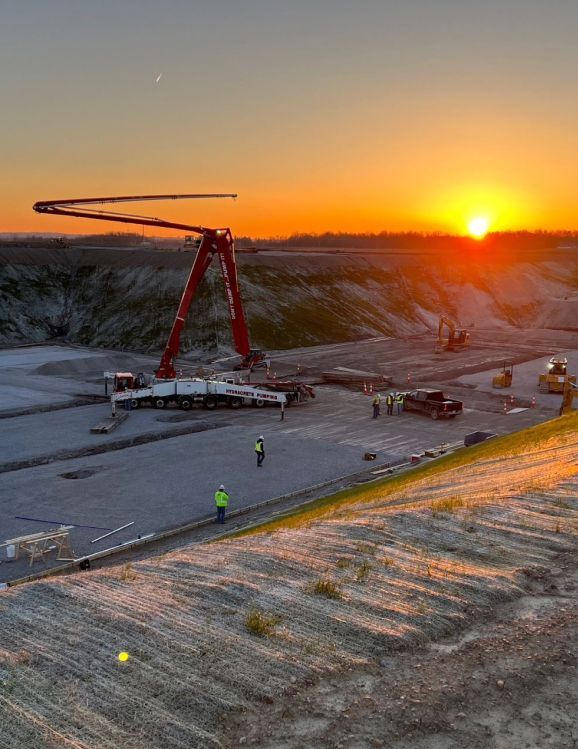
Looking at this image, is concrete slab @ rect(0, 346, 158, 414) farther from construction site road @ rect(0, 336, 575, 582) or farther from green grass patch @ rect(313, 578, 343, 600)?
green grass patch @ rect(313, 578, 343, 600)

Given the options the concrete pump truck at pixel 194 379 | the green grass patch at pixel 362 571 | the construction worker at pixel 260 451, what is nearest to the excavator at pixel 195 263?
the concrete pump truck at pixel 194 379

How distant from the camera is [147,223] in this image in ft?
148

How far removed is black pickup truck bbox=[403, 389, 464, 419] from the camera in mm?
37156

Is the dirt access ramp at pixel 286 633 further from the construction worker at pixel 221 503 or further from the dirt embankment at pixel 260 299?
the dirt embankment at pixel 260 299

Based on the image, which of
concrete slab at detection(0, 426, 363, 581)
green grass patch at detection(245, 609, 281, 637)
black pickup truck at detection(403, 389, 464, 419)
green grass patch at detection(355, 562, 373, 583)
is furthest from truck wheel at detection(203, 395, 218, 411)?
green grass patch at detection(245, 609, 281, 637)

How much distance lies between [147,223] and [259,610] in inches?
1565

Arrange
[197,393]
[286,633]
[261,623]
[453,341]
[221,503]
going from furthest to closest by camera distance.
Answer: [453,341] → [197,393] → [221,503] → [261,623] → [286,633]

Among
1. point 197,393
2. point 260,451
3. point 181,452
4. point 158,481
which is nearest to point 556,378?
point 197,393

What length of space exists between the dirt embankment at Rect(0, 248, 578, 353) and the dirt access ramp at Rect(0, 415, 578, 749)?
53384 mm

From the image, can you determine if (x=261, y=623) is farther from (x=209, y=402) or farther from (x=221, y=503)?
(x=209, y=402)

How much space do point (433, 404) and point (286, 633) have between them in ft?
99.4

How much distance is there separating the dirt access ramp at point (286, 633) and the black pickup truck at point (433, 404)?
24.8 meters

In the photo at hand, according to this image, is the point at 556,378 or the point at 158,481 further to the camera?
the point at 556,378

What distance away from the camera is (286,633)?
8164mm
